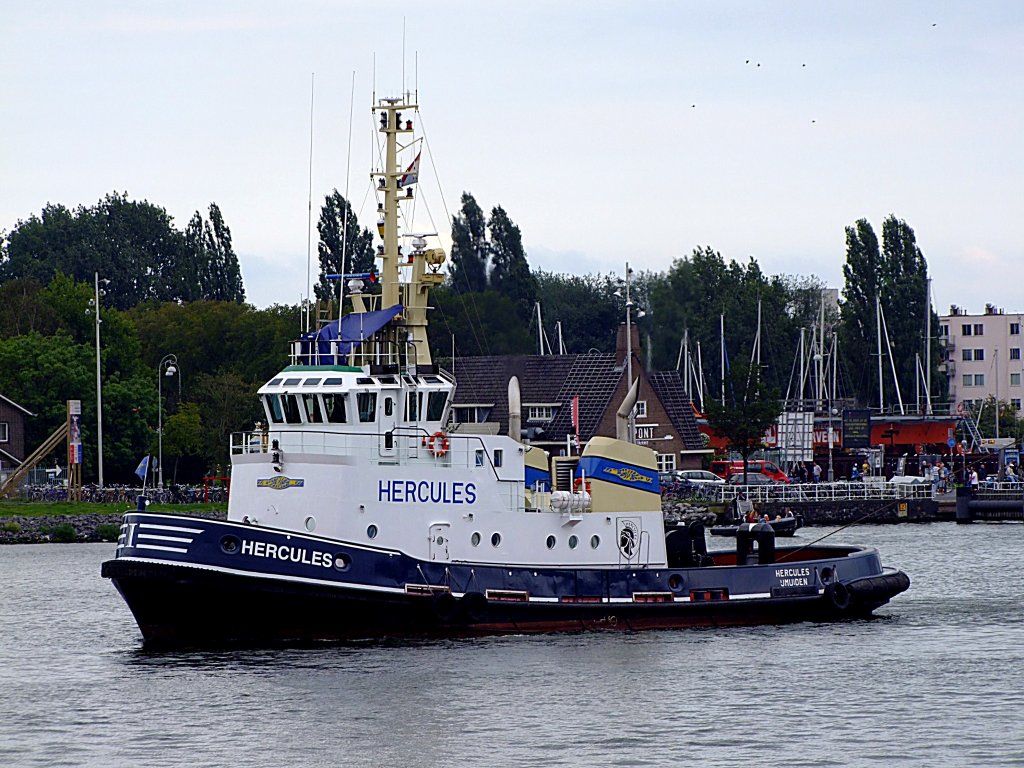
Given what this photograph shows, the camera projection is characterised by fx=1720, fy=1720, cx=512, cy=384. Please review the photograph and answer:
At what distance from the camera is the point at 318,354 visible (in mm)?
31094

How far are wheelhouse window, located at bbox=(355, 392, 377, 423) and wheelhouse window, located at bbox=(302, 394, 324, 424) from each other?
2.23 ft

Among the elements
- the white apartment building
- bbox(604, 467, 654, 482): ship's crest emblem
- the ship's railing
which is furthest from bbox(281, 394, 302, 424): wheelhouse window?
the white apartment building

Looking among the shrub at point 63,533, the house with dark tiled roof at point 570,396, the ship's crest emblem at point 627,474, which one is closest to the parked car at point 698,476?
the house with dark tiled roof at point 570,396

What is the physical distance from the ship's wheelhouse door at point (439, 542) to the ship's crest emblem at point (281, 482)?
2462 mm

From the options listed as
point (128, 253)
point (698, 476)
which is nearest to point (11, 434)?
point (698, 476)

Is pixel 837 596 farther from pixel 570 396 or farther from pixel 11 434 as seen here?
pixel 11 434

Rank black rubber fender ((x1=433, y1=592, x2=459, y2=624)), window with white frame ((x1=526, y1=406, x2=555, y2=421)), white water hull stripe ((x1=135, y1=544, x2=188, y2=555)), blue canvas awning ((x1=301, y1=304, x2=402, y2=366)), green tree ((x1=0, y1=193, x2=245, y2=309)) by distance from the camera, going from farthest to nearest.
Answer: green tree ((x1=0, y1=193, x2=245, y2=309)) < window with white frame ((x1=526, y1=406, x2=555, y2=421)) < blue canvas awning ((x1=301, y1=304, x2=402, y2=366)) < black rubber fender ((x1=433, y1=592, x2=459, y2=624)) < white water hull stripe ((x1=135, y1=544, x2=188, y2=555))

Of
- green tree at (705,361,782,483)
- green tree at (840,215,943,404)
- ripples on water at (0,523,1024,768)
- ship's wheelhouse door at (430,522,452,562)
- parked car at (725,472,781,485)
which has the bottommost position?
ripples on water at (0,523,1024,768)

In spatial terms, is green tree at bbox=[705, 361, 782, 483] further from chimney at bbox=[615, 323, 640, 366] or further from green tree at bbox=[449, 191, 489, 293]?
green tree at bbox=[449, 191, 489, 293]

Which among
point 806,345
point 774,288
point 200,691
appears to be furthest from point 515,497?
point 774,288

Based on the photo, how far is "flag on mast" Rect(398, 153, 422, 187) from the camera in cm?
3198

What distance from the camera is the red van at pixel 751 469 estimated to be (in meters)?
81.8

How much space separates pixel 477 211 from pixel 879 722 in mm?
76145

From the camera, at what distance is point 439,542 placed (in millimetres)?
30250
